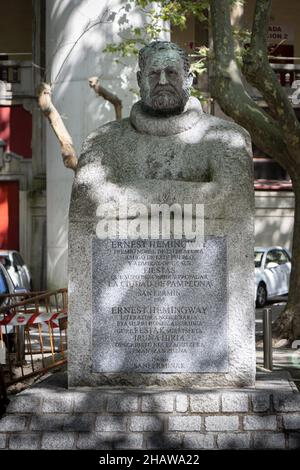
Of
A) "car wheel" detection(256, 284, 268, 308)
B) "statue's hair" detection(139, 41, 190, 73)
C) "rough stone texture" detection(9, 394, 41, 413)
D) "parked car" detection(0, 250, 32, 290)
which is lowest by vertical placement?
"car wheel" detection(256, 284, 268, 308)

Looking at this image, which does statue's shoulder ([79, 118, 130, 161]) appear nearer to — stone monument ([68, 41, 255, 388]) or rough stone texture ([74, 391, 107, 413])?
stone monument ([68, 41, 255, 388])

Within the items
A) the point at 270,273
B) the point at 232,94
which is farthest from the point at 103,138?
the point at 270,273

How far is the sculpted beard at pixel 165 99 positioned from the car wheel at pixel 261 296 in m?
16.8

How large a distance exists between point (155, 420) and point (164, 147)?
194 centimetres

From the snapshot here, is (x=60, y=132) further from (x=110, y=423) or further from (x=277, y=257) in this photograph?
(x=110, y=423)

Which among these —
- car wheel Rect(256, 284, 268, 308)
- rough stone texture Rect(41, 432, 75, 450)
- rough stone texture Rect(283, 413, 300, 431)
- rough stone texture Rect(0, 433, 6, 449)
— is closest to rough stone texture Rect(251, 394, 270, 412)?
rough stone texture Rect(283, 413, 300, 431)

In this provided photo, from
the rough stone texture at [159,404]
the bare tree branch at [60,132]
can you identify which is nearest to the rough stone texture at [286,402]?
the rough stone texture at [159,404]

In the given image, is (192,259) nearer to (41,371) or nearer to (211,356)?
(211,356)

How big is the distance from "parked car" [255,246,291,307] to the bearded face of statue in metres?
16.7

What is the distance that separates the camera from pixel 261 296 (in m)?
23.9

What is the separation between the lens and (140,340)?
6906mm

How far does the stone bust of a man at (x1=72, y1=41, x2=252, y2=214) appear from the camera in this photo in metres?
6.93

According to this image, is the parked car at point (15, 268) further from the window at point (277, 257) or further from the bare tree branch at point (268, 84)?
the window at point (277, 257)

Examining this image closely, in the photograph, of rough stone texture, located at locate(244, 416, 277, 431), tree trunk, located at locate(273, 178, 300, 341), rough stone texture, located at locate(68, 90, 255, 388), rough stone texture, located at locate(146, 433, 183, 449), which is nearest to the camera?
rough stone texture, located at locate(146, 433, 183, 449)
